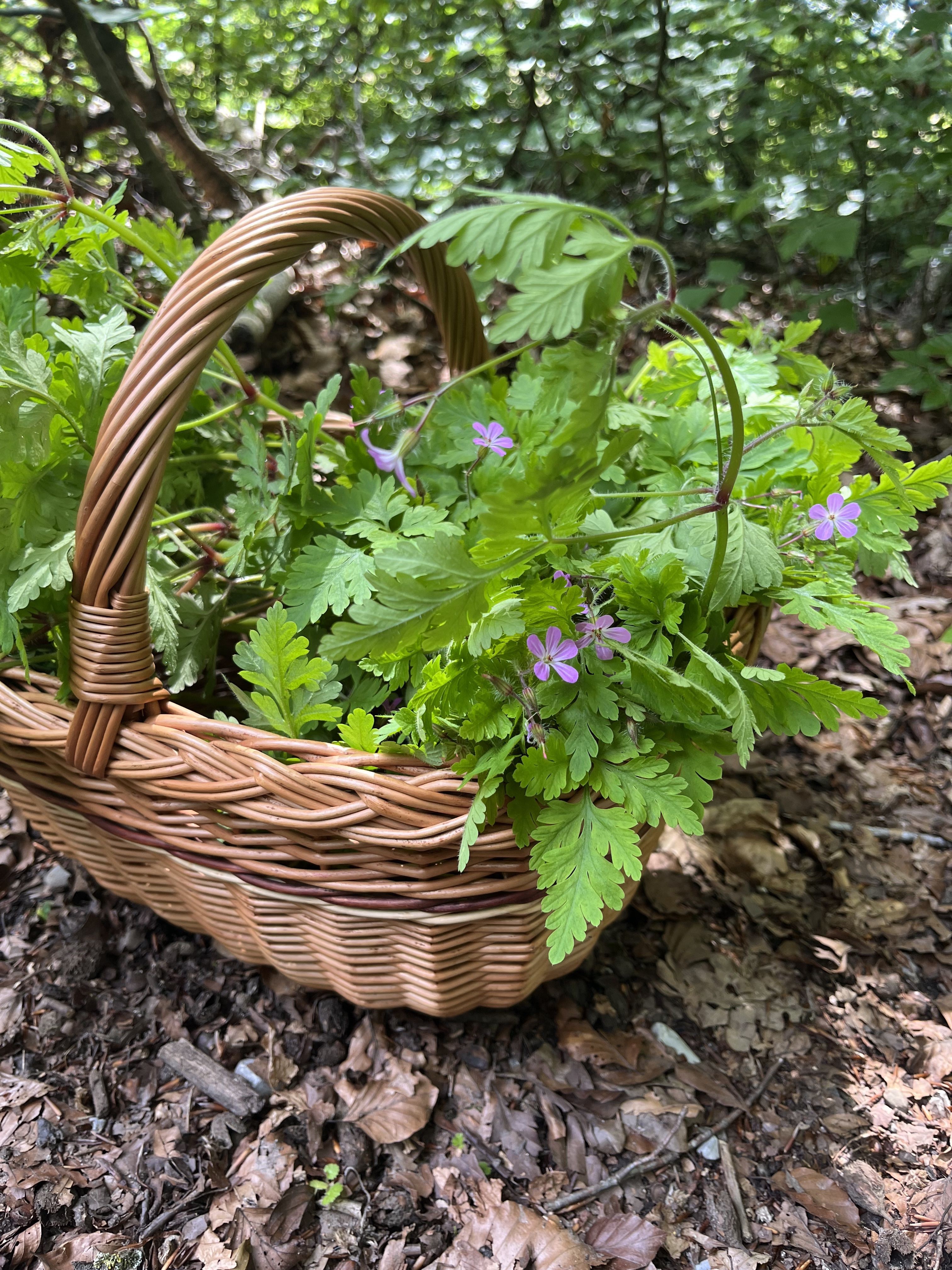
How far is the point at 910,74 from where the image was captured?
2.18 m

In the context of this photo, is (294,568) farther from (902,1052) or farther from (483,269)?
(902,1052)

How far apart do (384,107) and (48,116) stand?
1.29 m

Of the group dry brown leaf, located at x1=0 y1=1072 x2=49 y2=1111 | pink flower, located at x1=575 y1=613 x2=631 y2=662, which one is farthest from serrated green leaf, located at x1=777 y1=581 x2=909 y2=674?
dry brown leaf, located at x1=0 y1=1072 x2=49 y2=1111

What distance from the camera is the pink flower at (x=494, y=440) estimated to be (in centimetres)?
116

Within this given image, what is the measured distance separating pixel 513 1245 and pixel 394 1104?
0.27 m

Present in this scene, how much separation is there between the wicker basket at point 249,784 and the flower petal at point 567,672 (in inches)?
7.4

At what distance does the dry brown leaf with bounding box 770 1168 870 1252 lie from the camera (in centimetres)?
113

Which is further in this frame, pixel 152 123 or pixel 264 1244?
pixel 152 123

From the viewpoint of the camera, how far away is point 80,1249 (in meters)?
1.09

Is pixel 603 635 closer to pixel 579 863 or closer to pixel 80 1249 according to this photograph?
pixel 579 863

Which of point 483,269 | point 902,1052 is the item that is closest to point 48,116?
point 483,269

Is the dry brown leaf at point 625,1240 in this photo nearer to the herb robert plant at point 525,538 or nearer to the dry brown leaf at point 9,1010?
the herb robert plant at point 525,538

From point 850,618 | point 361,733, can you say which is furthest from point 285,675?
point 850,618

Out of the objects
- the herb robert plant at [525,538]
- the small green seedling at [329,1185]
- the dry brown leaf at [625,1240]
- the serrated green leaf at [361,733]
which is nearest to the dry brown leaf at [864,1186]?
the dry brown leaf at [625,1240]
